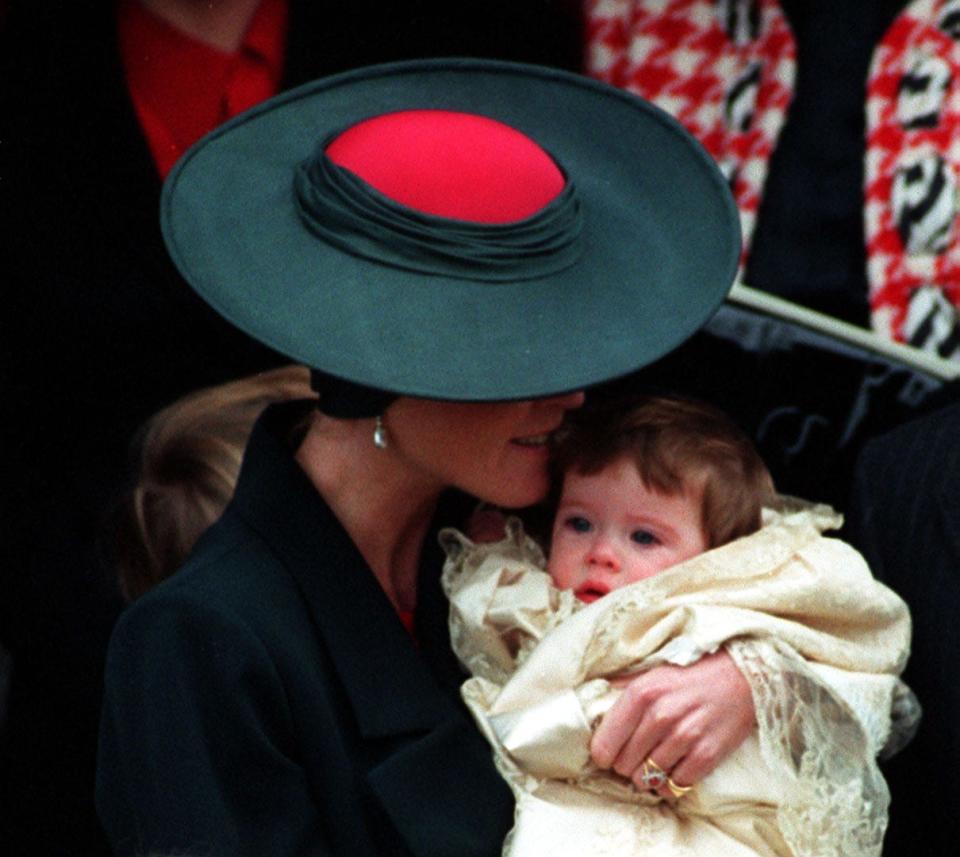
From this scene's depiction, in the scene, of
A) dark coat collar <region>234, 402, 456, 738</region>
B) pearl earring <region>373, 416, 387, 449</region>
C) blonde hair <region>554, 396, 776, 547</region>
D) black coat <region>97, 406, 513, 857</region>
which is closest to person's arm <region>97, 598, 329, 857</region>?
black coat <region>97, 406, 513, 857</region>

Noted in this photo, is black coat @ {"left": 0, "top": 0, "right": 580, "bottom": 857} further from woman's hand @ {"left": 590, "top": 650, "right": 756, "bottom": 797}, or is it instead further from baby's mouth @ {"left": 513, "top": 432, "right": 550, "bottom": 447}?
woman's hand @ {"left": 590, "top": 650, "right": 756, "bottom": 797}

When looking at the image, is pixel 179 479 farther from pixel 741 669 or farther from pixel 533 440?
pixel 741 669

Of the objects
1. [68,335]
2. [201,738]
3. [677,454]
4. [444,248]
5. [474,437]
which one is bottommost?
[68,335]

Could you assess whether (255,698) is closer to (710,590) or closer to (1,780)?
(710,590)

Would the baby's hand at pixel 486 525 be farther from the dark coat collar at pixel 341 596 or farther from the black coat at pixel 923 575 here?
the black coat at pixel 923 575

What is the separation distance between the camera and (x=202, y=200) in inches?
77.5

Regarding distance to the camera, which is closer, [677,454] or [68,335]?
[677,454]

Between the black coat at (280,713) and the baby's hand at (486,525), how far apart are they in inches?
8.7

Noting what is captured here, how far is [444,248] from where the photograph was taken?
6.10ft

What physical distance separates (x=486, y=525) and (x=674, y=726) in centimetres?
44

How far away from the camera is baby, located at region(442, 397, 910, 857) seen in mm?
2018

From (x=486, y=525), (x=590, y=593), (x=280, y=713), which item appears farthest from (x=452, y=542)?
(x=280, y=713)

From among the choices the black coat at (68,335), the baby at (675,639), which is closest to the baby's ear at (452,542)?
the baby at (675,639)

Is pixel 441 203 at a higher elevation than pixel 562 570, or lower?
higher
